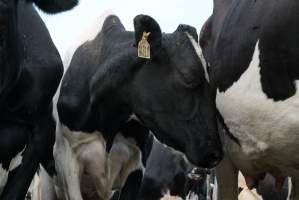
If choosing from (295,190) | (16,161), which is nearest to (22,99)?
(16,161)

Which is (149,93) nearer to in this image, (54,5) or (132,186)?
(54,5)

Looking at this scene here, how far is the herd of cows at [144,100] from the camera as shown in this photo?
4156 mm

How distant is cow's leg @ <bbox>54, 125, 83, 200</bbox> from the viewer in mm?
6438

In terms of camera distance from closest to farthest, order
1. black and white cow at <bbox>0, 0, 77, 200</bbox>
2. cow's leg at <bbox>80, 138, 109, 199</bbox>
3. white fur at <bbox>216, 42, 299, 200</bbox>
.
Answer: white fur at <bbox>216, 42, 299, 200</bbox>, black and white cow at <bbox>0, 0, 77, 200</bbox>, cow's leg at <bbox>80, 138, 109, 199</bbox>

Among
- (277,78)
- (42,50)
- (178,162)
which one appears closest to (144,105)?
(42,50)

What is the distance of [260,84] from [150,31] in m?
1.59

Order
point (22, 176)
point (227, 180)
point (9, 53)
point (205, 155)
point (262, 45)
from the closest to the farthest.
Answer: point (262, 45), point (9, 53), point (22, 176), point (205, 155), point (227, 180)

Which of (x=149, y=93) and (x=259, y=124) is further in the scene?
(x=149, y=93)

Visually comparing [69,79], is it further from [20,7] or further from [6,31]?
[6,31]

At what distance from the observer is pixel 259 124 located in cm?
422

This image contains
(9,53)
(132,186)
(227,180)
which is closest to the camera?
(9,53)

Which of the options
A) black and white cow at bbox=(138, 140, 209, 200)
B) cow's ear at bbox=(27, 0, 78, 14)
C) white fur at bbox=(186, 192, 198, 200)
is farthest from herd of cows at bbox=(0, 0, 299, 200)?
black and white cow at bbox=(138, 140, 209, 200)

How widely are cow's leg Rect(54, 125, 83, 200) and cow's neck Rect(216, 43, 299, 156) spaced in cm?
226

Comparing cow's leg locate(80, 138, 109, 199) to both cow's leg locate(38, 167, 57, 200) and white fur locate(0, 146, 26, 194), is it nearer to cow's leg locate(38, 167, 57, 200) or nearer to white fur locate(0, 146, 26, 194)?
cow's leg locate(38, 167, 57, 200)
